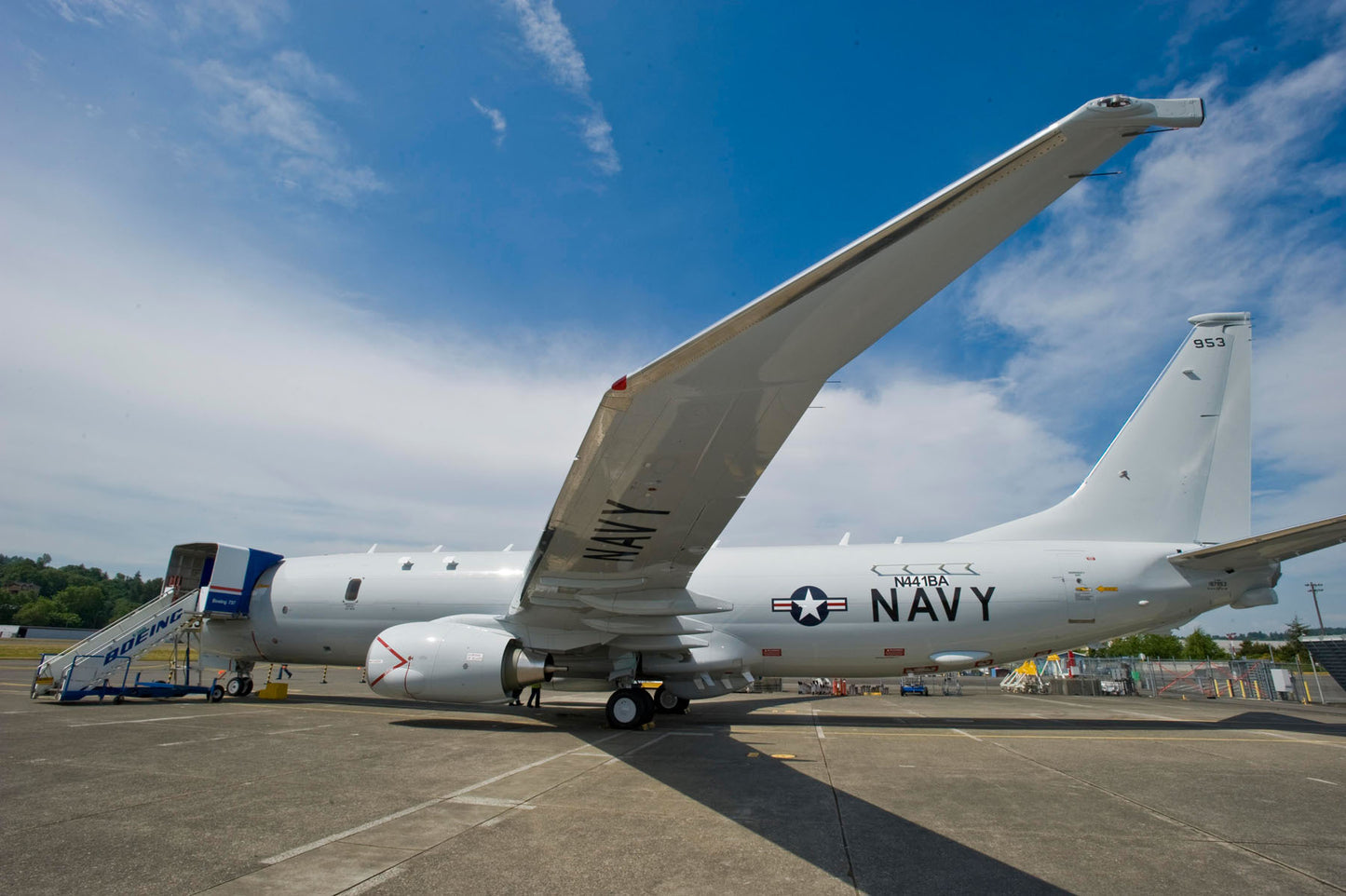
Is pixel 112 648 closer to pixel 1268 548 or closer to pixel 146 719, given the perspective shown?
pixel 146 719

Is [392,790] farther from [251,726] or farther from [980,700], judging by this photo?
[980,700]

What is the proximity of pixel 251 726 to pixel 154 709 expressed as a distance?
394 centimetres

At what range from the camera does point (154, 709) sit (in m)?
12.1

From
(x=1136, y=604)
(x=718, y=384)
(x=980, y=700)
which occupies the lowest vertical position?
(x=980, y=700)

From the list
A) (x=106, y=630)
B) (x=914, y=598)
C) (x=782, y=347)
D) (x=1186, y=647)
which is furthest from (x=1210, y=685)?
(x=1186, y=647)

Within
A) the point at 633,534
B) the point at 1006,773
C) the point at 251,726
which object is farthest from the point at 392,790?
the point at 1006,773

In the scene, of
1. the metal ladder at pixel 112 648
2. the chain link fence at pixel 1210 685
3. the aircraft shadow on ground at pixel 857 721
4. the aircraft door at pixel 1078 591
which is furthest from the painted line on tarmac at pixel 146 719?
the chain link fence at pixel 1210 685

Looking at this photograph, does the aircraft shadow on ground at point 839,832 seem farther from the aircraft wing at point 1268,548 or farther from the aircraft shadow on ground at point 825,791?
the aircraft wing at point 1268,548

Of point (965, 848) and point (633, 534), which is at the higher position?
point (633, 534)

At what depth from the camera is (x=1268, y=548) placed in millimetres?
10828

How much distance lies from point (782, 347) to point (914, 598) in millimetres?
9414

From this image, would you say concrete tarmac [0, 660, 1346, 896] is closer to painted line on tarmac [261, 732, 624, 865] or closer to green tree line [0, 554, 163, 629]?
painted line on tarmac [261, 732, 624, 865]

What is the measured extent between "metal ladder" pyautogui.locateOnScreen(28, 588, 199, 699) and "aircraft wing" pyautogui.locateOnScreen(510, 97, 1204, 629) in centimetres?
1313

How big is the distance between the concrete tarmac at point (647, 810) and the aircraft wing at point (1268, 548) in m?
2.92
